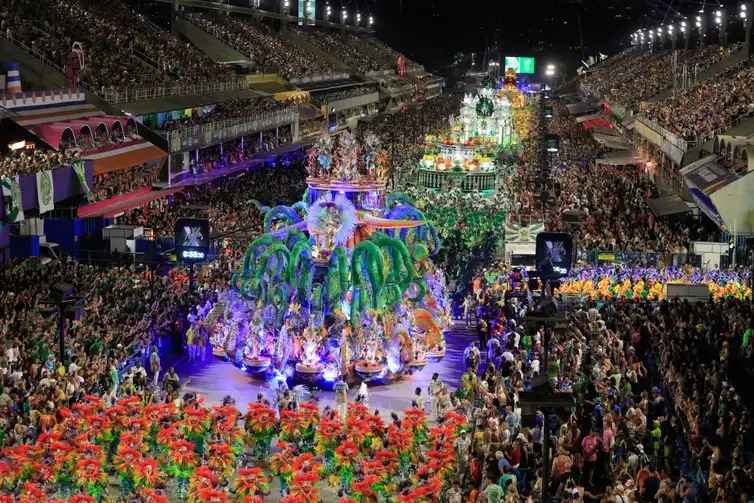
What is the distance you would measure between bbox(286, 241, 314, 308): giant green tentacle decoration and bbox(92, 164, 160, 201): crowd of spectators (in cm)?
1741

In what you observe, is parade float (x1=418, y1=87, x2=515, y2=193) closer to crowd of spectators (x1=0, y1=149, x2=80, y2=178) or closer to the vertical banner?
crowd of spectators (x1=0, y1=149, x2=80, y2=178)

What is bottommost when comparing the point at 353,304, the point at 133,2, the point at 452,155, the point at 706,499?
the point at 706,499

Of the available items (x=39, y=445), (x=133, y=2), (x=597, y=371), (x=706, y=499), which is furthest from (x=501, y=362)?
(x=133, y=2)

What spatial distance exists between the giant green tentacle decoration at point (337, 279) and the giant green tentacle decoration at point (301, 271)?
416 mm

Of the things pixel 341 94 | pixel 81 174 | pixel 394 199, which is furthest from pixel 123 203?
pixel 341 94

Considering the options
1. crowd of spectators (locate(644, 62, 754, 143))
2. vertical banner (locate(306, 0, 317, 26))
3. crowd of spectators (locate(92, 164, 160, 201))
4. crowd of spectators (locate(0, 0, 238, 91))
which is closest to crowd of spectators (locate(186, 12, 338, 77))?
vertical banner (locate(306, 0, 317, 26))

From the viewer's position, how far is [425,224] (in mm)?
29984

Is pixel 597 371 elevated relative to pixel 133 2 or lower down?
lower down

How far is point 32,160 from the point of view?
3778 centimetres

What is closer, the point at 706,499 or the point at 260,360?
the point at 706,499

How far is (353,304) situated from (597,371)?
17.2ft

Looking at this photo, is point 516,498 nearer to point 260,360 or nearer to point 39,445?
point 39,445

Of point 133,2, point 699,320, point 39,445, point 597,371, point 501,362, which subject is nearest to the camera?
point 39,445

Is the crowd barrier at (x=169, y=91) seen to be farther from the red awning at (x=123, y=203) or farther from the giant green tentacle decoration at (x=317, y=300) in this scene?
the giant green tentacle decoration at (x=317, y=300)
